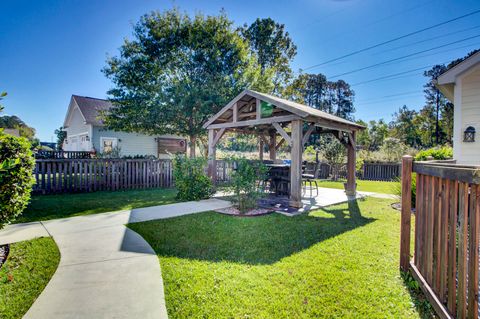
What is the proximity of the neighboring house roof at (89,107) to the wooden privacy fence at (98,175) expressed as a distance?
766 cm

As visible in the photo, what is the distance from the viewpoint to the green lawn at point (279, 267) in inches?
92.6

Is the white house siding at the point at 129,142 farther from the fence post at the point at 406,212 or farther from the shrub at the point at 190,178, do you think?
the fence post at the point at 406,212

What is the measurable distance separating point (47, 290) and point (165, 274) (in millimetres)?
1144

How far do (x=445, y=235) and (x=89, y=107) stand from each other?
21.0 m

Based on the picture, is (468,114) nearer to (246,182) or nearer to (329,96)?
(246,182)

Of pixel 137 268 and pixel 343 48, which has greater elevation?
pixel 343 48

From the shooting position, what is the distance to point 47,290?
8.25 feet

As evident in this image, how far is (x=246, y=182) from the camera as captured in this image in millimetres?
6203

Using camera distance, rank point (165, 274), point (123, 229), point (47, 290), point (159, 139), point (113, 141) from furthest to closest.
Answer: point (159, 139) < point (113, 141) < point (123, 229) < point (165, 274) < point (47, 290)

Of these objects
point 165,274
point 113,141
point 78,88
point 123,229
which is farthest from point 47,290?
point 78,88

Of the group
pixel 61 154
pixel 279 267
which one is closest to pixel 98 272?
pixel 279 267

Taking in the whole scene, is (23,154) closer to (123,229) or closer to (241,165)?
(123,229)

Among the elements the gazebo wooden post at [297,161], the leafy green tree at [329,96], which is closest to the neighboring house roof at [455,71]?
the gazebo wooden post at [297,161]

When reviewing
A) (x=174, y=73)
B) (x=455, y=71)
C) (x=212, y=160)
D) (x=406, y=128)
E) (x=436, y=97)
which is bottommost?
(x=212, y=160)
